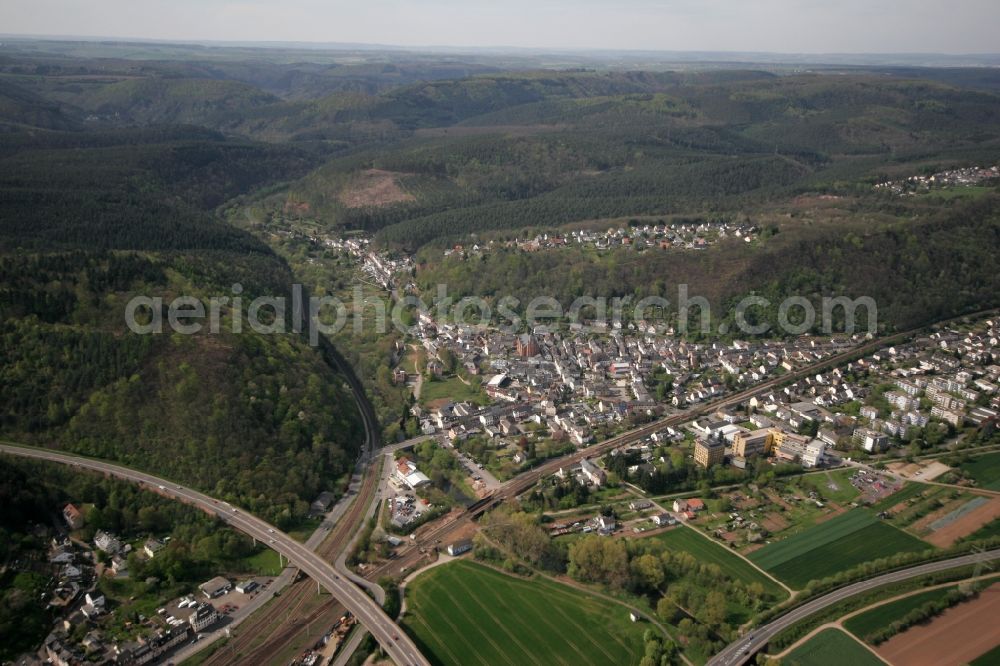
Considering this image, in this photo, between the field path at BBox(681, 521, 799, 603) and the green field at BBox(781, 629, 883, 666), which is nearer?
the green field at BBox(781, 629, 883, 666)

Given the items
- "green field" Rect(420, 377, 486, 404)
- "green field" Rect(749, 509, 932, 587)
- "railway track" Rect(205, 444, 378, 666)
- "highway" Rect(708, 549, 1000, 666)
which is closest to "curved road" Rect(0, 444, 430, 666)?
"railway track" Rect(205, 444, 378, 666)

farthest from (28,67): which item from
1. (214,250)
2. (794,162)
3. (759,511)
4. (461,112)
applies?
(759,511)

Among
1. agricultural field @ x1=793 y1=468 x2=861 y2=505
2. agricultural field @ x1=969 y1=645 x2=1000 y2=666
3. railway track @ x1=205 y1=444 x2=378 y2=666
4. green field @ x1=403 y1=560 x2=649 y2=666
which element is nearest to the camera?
agricultural field @ x1=969 y1=645 x2=1000 y2=666

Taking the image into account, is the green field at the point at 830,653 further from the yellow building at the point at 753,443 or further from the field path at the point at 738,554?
the yellow building at the point at 753,443

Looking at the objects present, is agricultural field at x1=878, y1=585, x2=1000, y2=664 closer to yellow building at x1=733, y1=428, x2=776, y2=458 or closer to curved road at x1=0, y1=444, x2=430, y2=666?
yellow building at x1=733, y1=428, x2=776, y2=458

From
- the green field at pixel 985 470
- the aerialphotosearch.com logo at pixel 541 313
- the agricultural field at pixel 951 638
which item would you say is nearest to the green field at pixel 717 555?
the agricultural field at pixel 951 638

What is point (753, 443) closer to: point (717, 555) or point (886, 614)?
point (717, 555)

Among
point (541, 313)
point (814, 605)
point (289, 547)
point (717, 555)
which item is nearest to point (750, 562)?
point (717, 555)
